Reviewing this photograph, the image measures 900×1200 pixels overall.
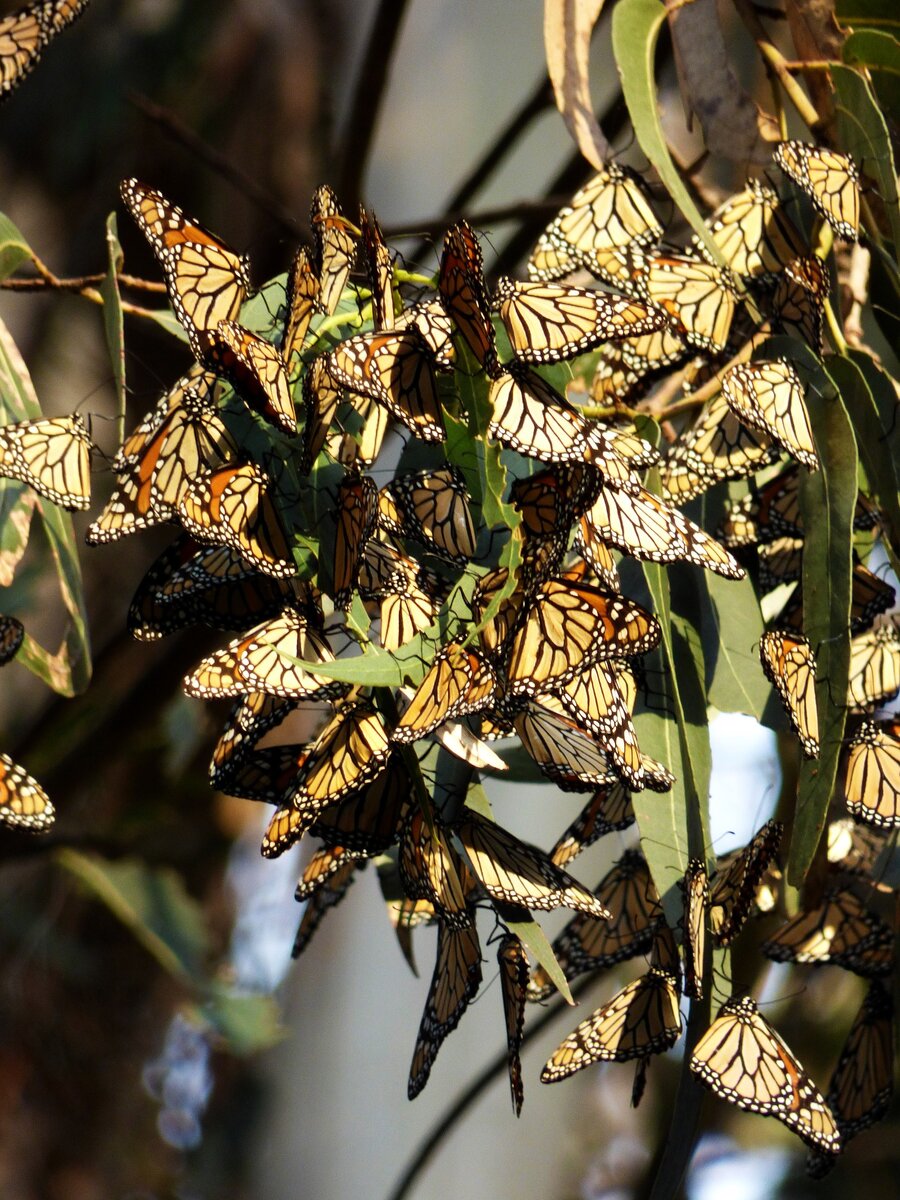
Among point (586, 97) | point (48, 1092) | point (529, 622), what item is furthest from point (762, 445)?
point (48, 1092)

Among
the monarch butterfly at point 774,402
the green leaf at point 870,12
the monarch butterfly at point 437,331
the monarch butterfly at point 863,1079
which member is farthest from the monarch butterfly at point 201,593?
the green leaf at point 870,12

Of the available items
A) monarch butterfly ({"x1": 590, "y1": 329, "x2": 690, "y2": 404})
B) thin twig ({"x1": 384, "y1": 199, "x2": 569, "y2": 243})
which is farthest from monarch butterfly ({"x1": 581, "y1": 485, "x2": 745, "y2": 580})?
A: thin twig ({"x1": 384, "y1": 199, "x2": 569, "y2": 243})

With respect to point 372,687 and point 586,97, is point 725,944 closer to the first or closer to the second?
point 372,687

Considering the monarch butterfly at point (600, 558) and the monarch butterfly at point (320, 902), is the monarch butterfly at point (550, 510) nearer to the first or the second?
the monarch butterfly at point (600, 558)

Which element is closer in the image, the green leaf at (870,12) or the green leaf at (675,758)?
the green leaf at (675,758)

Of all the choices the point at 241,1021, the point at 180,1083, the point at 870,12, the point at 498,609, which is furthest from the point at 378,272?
the point at 180,1083

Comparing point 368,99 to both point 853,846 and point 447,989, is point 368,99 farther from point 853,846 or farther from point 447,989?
point 447,989
